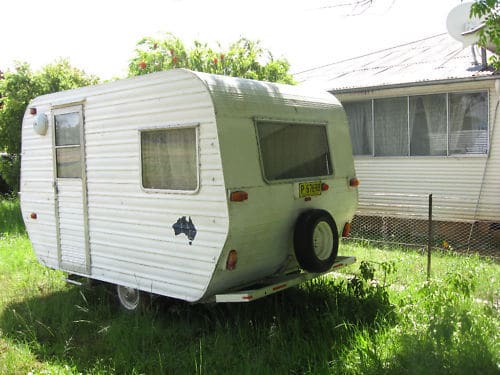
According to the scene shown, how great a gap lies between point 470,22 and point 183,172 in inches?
307

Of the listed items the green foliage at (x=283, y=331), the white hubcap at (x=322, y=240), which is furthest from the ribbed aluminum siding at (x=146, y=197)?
the white hubcap at (x=322, y=240)

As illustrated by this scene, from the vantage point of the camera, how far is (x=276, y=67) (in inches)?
497

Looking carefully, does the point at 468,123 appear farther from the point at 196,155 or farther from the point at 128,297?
the point at 128,297

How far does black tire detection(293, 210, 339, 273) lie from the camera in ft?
16.5

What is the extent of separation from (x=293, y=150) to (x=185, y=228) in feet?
4.67

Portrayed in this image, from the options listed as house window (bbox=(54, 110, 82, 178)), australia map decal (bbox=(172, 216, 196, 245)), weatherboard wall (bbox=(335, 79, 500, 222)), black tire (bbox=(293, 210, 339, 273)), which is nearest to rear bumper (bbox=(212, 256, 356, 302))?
black tire (bbox=(293, 210, 339, 273))

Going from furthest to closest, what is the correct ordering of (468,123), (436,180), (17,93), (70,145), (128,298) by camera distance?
(17,93) → (436,180) → (468,123) → (70,145) → (128,298)

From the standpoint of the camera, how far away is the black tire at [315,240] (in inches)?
198

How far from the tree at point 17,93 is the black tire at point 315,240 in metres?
11.8

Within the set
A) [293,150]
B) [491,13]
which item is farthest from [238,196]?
[491,13]

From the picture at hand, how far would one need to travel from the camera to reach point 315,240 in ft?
17.1

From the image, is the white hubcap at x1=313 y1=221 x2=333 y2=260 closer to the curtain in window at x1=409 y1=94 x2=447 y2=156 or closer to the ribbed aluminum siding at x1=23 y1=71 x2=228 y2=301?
the ribbed aluminum siding at x1=23 y1=71 x2=228 y2=301

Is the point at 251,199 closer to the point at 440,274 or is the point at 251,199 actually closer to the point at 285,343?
the point at 285,343

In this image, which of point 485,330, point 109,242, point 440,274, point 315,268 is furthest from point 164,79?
point 440,274
